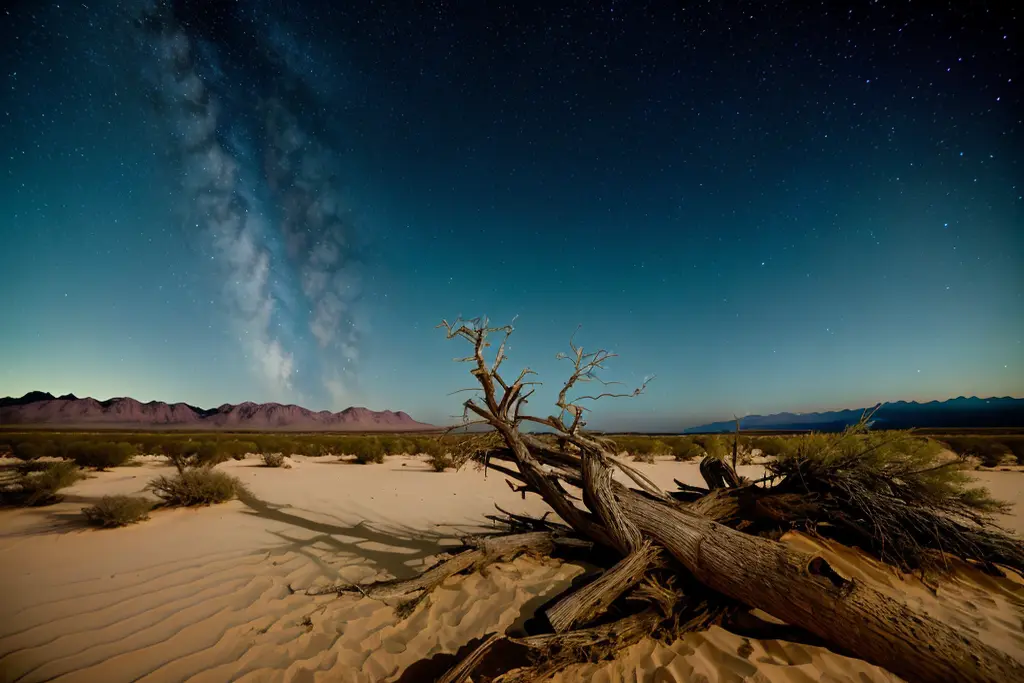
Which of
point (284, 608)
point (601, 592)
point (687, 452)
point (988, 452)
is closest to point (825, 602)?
point (601, 592)

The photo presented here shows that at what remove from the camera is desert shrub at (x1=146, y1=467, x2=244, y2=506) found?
783cm

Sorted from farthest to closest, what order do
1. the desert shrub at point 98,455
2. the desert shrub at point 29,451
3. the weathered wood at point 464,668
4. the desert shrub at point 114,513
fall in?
the desert shrub at point 29,451, the desert shrub at point 98,455, the desert shrub at point 114,513, the weathered wood at point 464,668

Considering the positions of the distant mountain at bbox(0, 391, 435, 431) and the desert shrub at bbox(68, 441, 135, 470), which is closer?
the desert shrub at bbox(68, 441, 135, 470)

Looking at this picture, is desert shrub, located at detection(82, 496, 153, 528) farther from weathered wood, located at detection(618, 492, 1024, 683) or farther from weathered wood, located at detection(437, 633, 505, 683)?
weathered wood, located at detection(618, 492, 1024, 683)

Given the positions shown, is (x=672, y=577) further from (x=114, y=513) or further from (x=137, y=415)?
(x=137, y=415)

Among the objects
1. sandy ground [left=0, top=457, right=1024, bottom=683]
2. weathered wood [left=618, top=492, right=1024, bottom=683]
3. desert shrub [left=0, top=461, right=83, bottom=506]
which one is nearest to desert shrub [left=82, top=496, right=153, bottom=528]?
sandy ground [left=0, top=457, right=1024, bottom=683]

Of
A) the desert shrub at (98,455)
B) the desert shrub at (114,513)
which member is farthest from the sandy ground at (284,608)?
the desert shrub at (98,455)

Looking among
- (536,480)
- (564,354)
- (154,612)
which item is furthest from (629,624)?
(154,612)

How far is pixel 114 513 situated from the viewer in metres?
6.42

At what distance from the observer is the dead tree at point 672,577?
8.84 feet

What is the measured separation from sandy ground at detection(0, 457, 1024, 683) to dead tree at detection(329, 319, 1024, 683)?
275mm

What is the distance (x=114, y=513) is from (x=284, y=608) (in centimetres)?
483

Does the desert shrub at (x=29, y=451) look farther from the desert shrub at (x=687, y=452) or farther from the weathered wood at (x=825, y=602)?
the desert shrub at (x=687, y=452)

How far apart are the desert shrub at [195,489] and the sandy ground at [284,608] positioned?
1.69 ft
